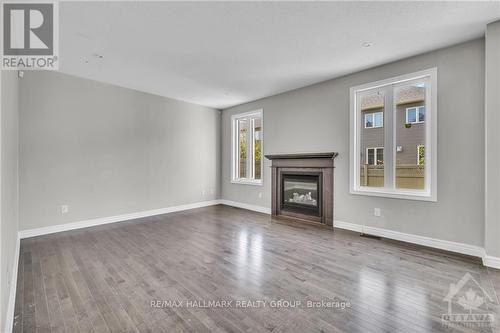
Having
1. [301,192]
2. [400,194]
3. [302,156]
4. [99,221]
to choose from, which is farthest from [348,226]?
[99,221]

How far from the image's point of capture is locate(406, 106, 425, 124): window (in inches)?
136

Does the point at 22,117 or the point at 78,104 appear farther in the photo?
the point at 78,104

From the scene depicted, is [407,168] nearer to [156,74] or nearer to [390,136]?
[390,136]

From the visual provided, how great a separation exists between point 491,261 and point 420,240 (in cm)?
76

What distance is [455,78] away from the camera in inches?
122

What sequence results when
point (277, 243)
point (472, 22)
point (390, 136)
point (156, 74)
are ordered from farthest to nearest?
point (156, 74)
point (390, 136)
point (277, 243)
point (472, 22)

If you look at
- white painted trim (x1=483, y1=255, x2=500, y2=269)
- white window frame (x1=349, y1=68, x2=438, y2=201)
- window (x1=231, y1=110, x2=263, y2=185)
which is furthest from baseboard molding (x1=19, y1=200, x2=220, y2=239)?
white painted trim (x1=483, y1=255, x2=500, y2=269)

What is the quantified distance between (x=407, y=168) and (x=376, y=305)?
244 cm

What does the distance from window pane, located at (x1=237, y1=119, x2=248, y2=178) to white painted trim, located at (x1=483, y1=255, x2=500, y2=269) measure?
4688 millimetres

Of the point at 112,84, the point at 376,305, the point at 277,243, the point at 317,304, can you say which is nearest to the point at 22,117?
the point at 112,84

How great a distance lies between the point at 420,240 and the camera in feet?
11.0

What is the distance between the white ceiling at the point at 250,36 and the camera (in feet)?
7.74

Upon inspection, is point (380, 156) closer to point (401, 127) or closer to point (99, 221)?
point (401, 127)

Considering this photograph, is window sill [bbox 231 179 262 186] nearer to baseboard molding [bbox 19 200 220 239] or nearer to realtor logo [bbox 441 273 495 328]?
baseboard molding [bbox 19 200 220 239]
